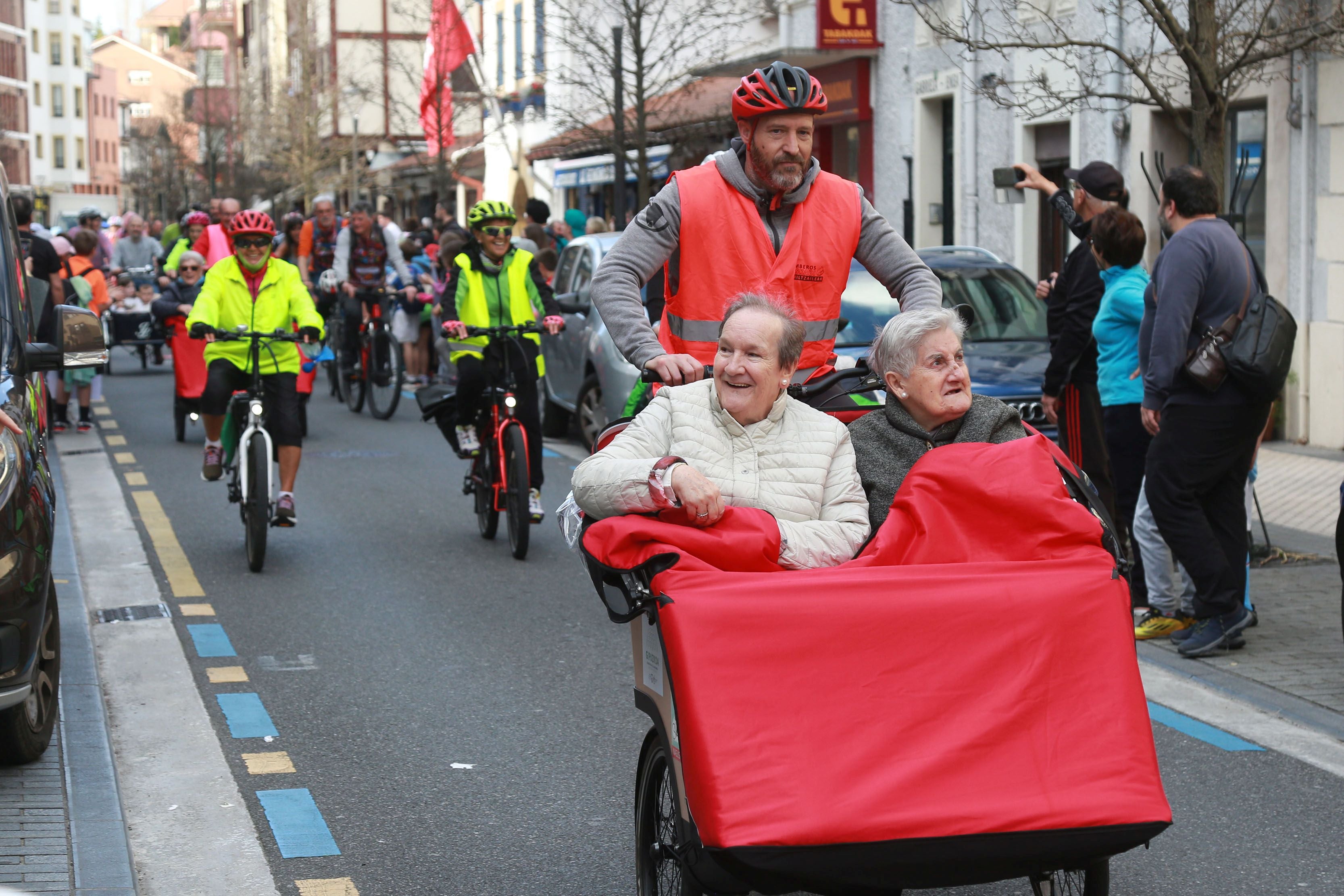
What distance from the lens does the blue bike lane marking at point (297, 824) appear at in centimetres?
499

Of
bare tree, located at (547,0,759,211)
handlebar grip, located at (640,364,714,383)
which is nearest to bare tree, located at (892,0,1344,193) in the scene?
handlebar grip, located at (640,364,714,383)

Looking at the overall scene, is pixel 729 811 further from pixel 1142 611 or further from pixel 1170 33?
pixel 1170 33

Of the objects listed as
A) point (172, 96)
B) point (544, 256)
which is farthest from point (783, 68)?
point (172, 96)

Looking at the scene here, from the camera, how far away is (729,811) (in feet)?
10.9

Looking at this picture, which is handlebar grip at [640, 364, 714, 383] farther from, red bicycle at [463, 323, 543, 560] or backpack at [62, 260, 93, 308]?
backpack at [62, 260, 93, 308]

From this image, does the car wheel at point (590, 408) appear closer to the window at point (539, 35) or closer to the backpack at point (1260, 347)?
the backpack at point (1260, 347)

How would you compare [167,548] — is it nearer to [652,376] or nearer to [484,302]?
[484,302]

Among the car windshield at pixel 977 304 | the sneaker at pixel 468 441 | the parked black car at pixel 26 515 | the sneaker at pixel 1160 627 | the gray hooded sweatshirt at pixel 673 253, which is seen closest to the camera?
the gray hooded sweatshirt at pixel 673 253

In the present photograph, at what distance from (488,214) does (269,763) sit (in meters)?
4.89

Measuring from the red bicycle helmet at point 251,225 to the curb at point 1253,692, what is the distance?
516cm

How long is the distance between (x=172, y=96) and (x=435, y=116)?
41.3m

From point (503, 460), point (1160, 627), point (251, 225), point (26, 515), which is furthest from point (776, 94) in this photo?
point (251, 225)

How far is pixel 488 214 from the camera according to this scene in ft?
33.3

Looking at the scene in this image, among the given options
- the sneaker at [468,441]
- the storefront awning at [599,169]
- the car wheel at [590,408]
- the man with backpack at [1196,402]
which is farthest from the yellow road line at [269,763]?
the storefront awning at [599,169]
